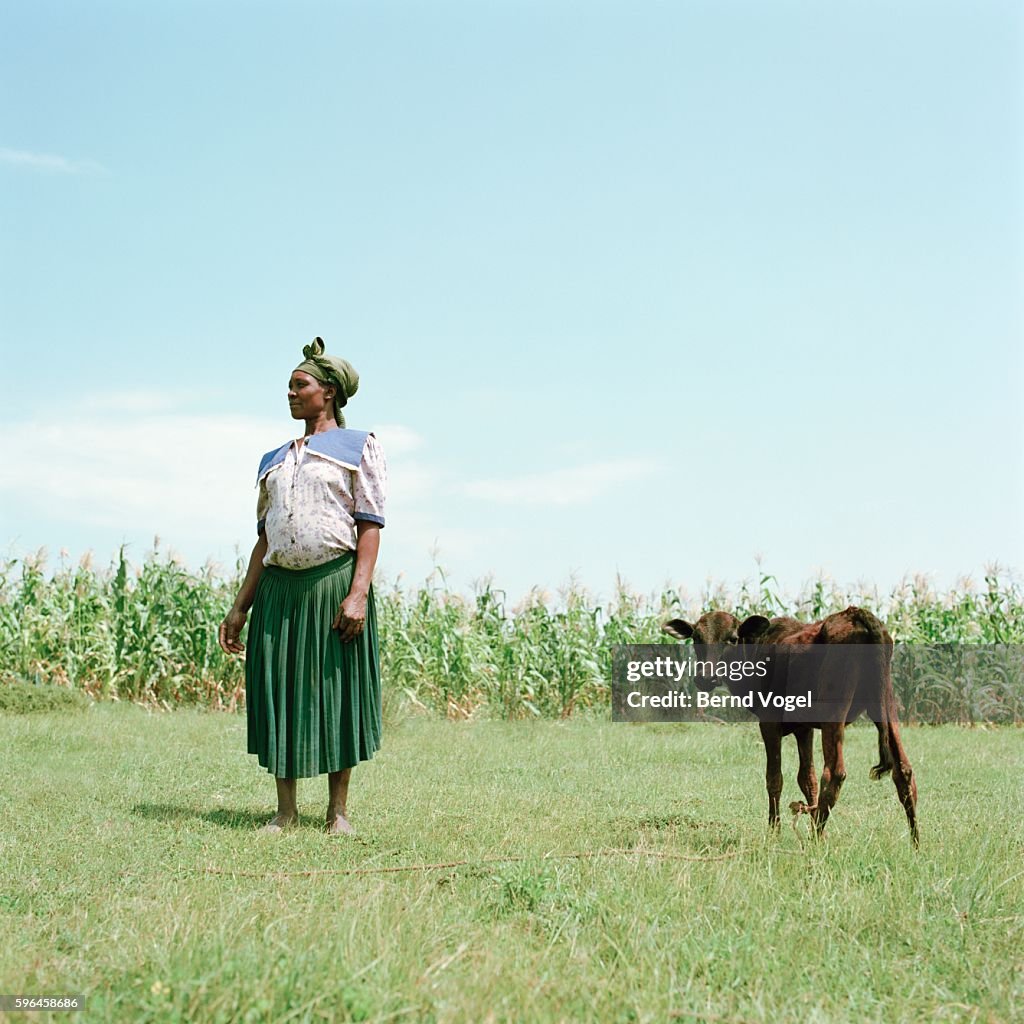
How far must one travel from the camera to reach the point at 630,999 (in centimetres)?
342

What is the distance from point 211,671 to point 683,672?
231 inches

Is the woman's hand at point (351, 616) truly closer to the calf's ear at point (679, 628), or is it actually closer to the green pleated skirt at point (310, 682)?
the green pleated skirt at point (310, 682)

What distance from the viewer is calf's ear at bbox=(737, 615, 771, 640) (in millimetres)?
5988

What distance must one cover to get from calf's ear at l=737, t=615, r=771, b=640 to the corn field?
818 centimetres

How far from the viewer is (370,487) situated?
664 cm

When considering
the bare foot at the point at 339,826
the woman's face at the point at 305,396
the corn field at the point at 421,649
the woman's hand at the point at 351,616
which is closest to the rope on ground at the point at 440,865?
the bare foot at the point at 339,826

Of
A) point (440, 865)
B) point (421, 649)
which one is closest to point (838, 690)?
point (440, 865)

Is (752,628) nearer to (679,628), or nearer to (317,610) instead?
(679,628)

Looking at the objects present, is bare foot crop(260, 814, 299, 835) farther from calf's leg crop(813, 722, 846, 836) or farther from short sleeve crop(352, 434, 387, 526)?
calf's leg crop(813, 722, 846, 836)

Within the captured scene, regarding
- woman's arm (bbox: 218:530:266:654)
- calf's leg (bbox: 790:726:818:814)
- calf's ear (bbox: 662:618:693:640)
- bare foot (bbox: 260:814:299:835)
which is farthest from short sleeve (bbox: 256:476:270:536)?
calf's leg (bbox: 790:726:818:814)

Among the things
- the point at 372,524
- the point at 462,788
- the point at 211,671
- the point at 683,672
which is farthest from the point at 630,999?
the point at 211,671

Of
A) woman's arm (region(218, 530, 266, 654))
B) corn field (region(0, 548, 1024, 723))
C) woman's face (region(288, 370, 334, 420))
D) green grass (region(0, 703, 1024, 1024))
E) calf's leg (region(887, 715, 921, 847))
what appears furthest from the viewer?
corn field (region(0, 548, 1024, 723))

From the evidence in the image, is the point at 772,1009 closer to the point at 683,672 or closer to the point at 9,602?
the point at 683,672

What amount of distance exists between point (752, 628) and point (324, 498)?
2493 mm
